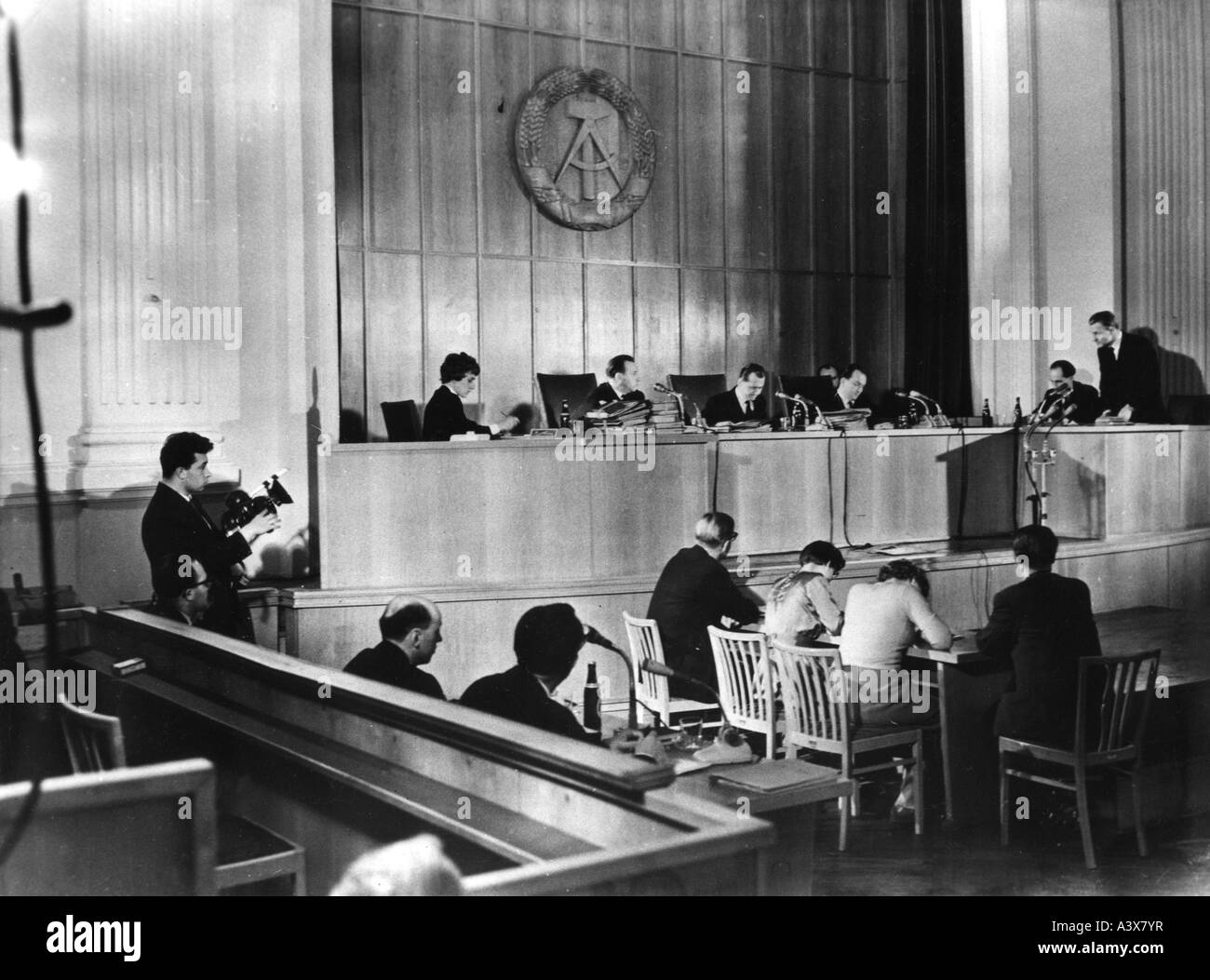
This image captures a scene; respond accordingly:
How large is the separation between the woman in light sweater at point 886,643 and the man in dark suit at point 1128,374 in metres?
3.39

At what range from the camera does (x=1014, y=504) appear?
22.4 feet

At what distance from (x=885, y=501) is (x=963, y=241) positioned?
2931 millimetres

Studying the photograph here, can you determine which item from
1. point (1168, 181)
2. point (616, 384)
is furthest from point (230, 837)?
point (1168, 181)

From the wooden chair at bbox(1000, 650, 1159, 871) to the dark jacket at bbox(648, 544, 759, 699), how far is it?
1.14 metres

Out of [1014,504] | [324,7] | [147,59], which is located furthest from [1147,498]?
[147,59]

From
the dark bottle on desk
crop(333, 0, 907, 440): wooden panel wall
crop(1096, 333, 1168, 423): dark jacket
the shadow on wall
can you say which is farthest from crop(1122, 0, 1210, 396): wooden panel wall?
the dark bottle on desk

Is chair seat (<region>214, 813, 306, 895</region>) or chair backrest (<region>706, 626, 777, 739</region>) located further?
chair backrest (<region>706, 626, 777, 739</region>)

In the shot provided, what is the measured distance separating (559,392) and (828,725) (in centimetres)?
311

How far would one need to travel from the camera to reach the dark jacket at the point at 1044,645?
406 centimetres

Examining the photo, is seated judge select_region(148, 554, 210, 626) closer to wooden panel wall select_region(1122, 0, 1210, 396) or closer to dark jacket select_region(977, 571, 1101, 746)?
dark jacket select_region(977, 571, 1101, 746)

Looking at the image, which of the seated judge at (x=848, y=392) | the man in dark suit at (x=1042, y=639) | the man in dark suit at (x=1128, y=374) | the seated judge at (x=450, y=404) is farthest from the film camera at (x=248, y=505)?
the man in dark suit at (x=1128, y=374)

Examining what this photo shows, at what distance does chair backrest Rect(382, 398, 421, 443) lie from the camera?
6.43 m

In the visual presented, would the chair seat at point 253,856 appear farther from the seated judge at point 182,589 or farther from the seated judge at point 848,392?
the seated judge at point 848,392

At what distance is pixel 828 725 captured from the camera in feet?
14.0
